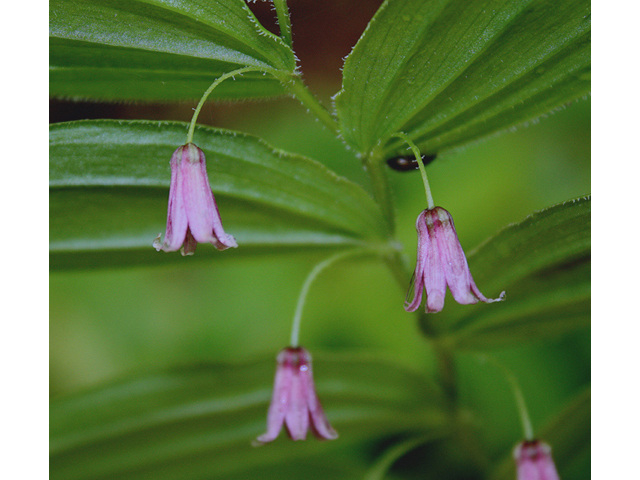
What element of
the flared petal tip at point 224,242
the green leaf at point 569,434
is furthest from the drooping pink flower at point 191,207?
the green leaf at point 569,434

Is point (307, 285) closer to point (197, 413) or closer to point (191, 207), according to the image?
point (191, 207)

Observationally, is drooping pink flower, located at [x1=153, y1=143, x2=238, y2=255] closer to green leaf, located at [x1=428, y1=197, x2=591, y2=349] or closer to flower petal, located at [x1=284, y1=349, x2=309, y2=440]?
flower petal, located at [x1=284, y1=349, x2=309, y2=440]

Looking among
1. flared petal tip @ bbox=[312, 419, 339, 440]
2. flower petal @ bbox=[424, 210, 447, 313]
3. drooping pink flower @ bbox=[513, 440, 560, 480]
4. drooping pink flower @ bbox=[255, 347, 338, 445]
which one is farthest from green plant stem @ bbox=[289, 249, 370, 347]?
drooping pink flower @ bbox=[513, 440, 560, 480]

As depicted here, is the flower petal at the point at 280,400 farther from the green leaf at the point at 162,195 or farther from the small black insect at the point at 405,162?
the small black insect at the point at 405,162

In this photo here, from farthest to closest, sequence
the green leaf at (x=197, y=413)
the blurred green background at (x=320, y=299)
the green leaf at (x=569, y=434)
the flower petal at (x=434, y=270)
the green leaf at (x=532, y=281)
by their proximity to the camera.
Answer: the blurred green background at (x=320, y=299) → the green leaf at (x=197, y=413) → the green leaf at (x=569, y=434) → the green leaf at (x=532, y=281) → the flower petal at (x=434, y=270)

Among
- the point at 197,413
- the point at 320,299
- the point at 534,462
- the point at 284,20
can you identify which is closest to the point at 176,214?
the point at 284,20
